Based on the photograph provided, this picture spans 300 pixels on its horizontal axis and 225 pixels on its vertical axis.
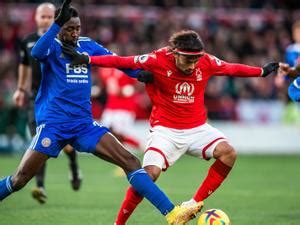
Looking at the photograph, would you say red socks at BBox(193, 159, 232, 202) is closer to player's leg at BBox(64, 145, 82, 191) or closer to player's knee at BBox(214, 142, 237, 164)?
player's knee at BBox(214, 142, 237, 164)

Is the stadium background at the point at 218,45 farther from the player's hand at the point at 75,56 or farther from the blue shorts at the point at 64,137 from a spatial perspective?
the player's hand at the point at 75,56

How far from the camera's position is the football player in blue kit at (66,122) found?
771cm

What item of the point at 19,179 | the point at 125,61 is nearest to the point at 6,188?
the point at 19,179

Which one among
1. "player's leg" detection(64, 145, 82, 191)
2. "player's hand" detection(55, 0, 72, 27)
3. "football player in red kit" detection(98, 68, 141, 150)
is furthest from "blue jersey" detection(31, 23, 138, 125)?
"football player in red kit" detection(98, 68, 141, 150)

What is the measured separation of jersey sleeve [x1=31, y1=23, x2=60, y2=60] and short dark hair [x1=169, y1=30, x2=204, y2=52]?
1.29 metres

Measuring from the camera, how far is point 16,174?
7.90 meters

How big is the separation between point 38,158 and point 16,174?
0.29m

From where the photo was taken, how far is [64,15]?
24.8ft

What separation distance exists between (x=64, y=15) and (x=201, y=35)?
15936 millimetres

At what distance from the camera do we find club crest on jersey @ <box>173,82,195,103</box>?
8.41 meters

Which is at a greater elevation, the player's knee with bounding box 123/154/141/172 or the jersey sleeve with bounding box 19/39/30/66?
the jersey sleeve with bounding box 19/39/30/66

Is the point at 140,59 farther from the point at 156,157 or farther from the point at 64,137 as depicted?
the point at 64,137

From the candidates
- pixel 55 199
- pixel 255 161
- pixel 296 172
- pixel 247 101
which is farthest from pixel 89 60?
pixel 247 101

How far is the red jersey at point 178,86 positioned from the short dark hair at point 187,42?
268mm
